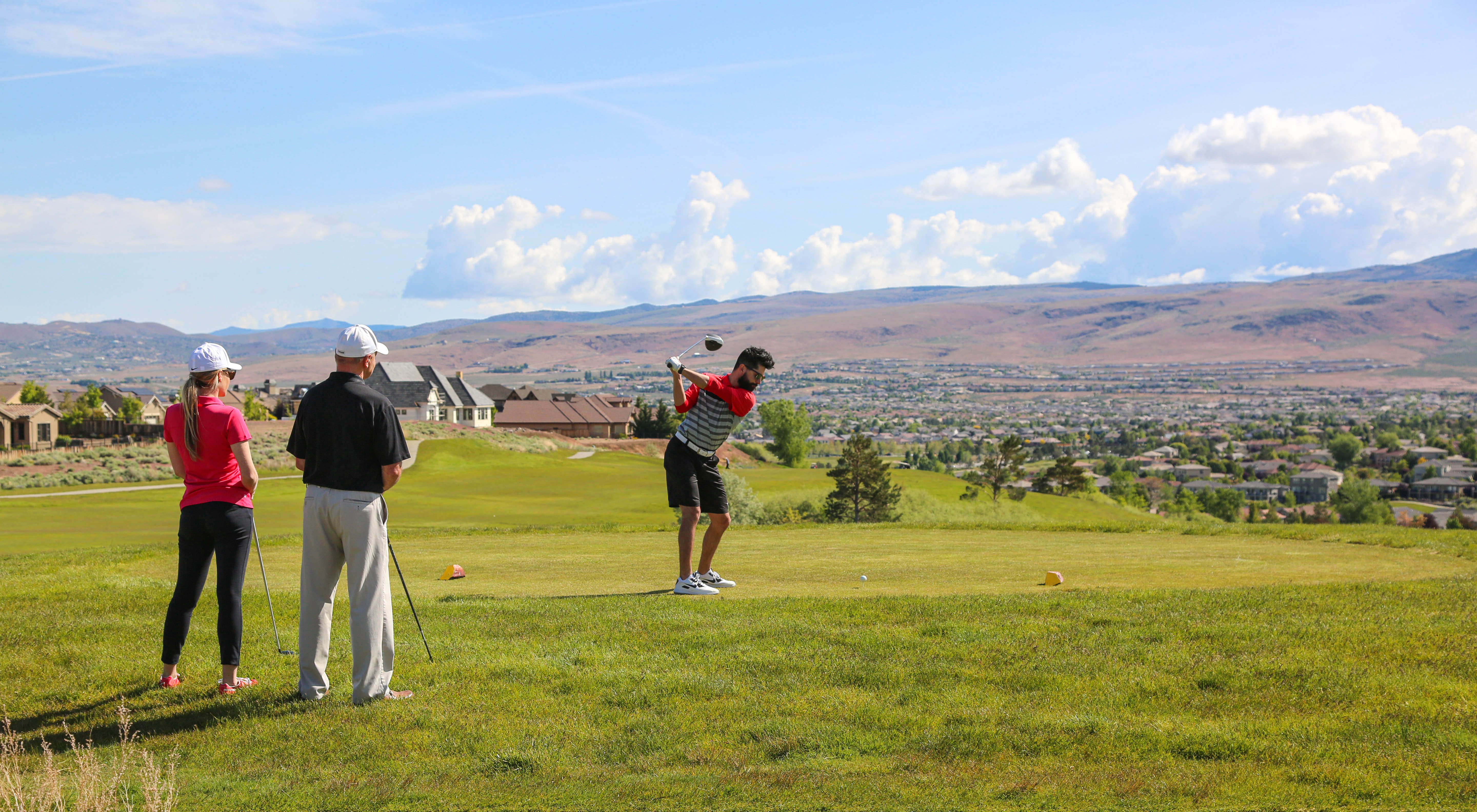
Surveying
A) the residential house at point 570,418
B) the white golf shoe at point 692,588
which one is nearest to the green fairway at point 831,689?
the white golf shoe at point 692,588

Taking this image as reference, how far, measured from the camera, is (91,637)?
9820 mm

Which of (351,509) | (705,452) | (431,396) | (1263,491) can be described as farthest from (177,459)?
(1263,491)

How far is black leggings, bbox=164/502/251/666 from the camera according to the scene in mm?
7883

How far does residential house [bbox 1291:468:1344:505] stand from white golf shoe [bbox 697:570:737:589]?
130862 millimetres

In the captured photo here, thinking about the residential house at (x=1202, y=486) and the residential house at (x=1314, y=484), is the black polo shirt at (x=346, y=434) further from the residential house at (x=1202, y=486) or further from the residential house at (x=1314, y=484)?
the residential house at (x=1314, y=484)

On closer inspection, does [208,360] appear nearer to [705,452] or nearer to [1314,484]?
[705,452]

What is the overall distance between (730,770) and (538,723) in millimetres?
1489

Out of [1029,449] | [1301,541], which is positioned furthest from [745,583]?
[1029,449]

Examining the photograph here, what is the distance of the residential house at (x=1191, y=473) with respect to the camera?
145m

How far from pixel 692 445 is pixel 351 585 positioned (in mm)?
4885

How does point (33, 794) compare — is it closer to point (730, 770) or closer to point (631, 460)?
point (730, 770)

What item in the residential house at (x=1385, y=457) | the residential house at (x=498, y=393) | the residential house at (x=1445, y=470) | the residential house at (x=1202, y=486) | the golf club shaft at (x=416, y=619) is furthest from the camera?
the residential house at (x=1385, y=457)

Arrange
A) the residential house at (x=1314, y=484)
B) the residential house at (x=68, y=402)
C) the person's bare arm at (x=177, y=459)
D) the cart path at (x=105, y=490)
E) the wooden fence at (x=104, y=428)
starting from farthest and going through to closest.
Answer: the residential house at (x=1314, y=484) → the residential house at (x=68, y=402) → the wooden fence at (x=104, y=428) → the cart path at (x=105, y=490) → the person's bare arm at (x=177, y=459)

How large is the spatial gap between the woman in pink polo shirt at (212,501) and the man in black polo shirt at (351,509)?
62 cm
